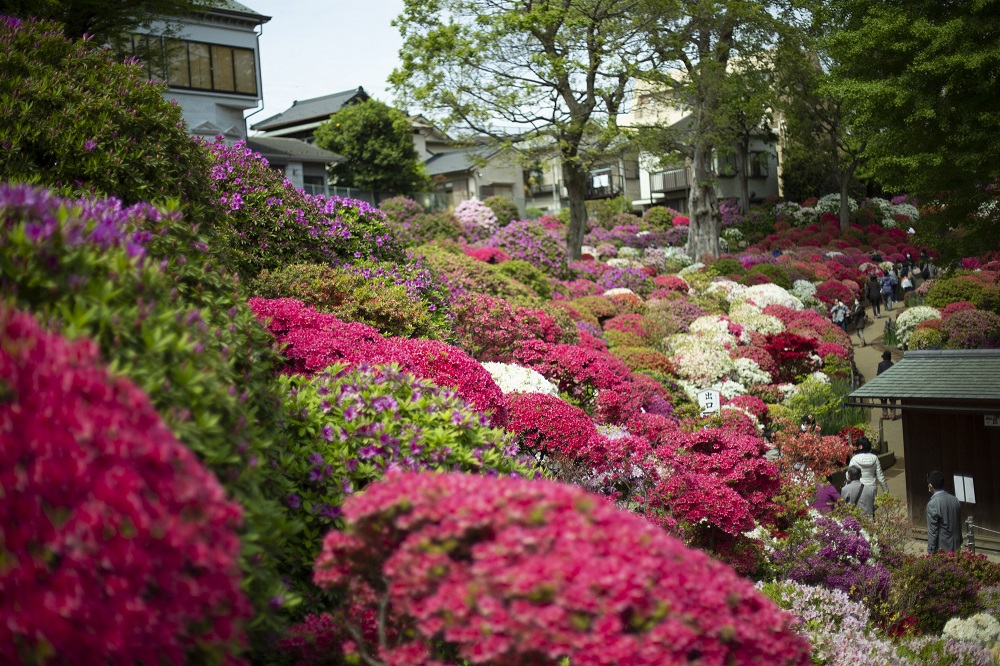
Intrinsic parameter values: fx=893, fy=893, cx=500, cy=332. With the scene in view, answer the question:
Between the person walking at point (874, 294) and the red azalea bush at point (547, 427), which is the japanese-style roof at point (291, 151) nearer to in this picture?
the person walking at point (874, 294)

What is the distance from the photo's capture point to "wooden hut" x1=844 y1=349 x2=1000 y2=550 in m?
12.3

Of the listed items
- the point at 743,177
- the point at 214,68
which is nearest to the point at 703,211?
the point at 743,177

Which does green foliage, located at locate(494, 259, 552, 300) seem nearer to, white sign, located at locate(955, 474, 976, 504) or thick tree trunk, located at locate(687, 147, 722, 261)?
white sign, located at locate(955, 474, 976, 504)

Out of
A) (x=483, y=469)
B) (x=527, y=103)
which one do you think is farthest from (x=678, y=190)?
(x=483, y=469)

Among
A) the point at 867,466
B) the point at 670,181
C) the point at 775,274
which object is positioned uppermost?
the point at 670,181

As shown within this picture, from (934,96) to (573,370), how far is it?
6.52 metres

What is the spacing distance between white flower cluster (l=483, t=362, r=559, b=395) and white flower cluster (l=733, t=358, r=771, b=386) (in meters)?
7.78

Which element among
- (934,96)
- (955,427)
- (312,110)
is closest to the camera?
(934,96)

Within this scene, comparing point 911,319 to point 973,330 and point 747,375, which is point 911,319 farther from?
point 747,375

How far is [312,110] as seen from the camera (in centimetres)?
5834

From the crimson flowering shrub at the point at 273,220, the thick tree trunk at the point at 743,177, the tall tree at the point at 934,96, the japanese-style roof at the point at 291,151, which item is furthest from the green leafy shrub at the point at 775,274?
the thick tree trunk at the point at 743,177

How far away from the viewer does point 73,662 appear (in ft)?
9.23

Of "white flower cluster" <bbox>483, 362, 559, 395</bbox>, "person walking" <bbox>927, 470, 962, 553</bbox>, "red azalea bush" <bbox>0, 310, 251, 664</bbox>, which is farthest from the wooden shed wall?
"red azalea bush" <bbox>0, 310, 251, 664</bbox>

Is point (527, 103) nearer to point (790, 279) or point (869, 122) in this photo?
point (790, 279)
